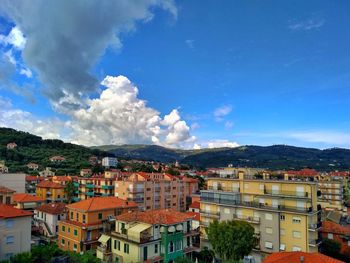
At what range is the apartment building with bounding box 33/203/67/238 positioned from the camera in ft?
169

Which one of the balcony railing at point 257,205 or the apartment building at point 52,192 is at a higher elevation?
the balcony railing at point 257,205

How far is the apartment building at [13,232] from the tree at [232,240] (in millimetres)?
20816

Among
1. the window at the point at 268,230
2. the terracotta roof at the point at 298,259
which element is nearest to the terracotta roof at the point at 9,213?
the terracotta roof at the point at 298,259

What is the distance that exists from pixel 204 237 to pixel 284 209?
13.6 meters

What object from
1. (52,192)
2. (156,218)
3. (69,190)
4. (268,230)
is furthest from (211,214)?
(52,192)

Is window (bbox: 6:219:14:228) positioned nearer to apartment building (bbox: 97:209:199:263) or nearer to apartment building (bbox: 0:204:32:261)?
apartment building (bbox: 0:204:32:261)

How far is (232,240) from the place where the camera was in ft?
104

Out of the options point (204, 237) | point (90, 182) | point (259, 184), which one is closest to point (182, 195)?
point (90, 182)

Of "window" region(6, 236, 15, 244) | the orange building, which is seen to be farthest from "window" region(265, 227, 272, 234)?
the orange building

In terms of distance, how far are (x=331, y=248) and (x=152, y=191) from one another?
42.4 m

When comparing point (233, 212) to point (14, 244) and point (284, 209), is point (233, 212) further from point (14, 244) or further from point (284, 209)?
point (14, 244)

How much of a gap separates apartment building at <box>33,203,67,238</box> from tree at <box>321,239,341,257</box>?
141 ft

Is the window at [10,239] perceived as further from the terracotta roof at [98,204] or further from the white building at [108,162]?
the white building at [108,162]

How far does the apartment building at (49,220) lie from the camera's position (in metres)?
51.6
